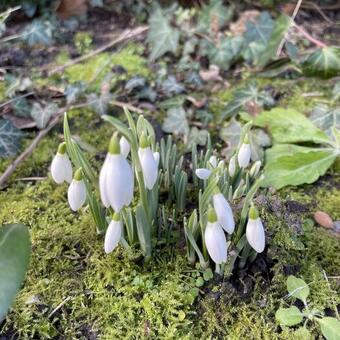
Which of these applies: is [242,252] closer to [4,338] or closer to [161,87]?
[4,338]

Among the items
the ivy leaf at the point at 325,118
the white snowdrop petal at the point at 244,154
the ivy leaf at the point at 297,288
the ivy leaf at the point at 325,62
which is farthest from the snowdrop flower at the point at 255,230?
the ivy leaf at the point at 325,62

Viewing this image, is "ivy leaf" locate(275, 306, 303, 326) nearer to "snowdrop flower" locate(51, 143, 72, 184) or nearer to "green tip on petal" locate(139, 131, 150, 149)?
"green tip on petal" locate(139, 131, 150, 149)

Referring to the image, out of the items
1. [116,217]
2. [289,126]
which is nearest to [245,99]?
[289,126]

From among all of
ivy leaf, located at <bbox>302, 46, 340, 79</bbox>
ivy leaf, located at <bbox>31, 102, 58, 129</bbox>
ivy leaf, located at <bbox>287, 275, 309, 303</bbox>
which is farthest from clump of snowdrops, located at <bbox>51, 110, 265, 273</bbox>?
ivy leaf, located at <bbox>302, 46, 340, 79</bbox>

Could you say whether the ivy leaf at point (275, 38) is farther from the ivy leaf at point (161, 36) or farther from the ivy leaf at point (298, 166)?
the ivy leaf at point (298, 166)

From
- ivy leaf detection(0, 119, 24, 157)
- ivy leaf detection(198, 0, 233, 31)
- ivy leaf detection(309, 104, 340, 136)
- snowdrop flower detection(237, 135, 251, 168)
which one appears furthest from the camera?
ivy leaf detection(198, 0, 233, 31)

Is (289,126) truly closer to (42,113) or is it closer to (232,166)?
(232,166)

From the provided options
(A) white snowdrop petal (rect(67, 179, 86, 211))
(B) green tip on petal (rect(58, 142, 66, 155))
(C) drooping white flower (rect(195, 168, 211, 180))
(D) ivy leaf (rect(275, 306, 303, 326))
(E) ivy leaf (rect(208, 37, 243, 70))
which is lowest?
(D) ivy leaf (rect(275, 306, 303, 326))
